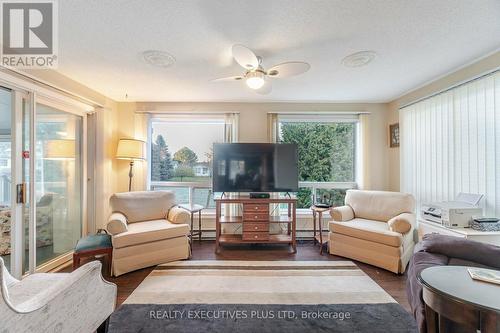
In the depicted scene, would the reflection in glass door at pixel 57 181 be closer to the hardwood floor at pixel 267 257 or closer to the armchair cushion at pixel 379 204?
the hardwood floor at pixel 267 257

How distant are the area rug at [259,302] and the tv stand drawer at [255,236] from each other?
1.75 feet

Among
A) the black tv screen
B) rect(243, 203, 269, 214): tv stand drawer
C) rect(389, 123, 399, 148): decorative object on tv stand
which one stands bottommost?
rect(243, 203, 269, 214): tv stand drawer

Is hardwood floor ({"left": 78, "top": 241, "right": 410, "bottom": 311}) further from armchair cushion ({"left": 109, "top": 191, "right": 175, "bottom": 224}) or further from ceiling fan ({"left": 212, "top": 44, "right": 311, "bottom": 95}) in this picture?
ceiling fan ({"left": 212, "top": 44, "right": 311, "bottom": 95})

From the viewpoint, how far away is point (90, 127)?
334cm

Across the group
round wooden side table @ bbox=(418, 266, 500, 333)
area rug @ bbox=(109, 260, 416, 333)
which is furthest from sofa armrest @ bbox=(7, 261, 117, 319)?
round wooden side table @ bbox=(418, 266, 500, 333)

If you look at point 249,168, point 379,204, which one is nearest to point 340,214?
point 379,204

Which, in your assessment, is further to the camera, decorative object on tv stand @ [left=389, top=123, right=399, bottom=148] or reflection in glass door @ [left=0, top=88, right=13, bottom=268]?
decorative object on tv stand @ [left=389, top=123, right=399, bottom=148]

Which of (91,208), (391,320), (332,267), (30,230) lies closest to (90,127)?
(91,208)

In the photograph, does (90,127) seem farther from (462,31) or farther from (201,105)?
(462,31)

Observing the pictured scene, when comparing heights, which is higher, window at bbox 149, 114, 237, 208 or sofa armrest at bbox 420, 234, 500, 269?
window at bbox 149, 114, 237, 208

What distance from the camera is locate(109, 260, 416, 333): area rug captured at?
1.74m

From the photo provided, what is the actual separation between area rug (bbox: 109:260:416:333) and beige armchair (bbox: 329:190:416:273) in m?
0.31

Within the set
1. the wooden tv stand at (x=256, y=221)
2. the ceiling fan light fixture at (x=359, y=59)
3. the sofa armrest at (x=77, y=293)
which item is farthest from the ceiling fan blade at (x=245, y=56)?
the wooden tv stand at (x=256, y=221)

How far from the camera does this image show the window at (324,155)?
13.0ft
